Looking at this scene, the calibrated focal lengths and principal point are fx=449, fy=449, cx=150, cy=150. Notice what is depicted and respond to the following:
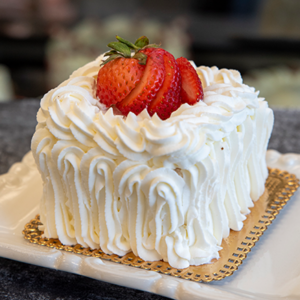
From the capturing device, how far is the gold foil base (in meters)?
1.25

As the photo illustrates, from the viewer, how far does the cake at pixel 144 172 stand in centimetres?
121

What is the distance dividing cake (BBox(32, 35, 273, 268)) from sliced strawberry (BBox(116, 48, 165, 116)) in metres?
0.04

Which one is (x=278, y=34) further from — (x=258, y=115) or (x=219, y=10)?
(x=258, y=115)

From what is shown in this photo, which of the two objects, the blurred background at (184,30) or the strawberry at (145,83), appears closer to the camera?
the strawberry at (145,83)

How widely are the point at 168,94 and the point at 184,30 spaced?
11.2ft

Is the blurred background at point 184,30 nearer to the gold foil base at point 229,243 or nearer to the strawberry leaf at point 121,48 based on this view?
the gold foil base at point 229,243

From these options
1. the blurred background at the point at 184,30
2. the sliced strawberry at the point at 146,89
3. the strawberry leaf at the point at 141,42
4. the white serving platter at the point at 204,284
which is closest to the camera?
the white serving platter at the point at 204,284

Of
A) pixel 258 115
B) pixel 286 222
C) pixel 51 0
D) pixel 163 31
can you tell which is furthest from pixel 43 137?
pixel 51 0

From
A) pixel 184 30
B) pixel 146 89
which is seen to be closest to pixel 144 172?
pixel 146 89

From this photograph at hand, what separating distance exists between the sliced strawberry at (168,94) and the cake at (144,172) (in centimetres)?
4

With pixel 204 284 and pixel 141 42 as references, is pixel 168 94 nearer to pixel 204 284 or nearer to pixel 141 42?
pixel 141 42

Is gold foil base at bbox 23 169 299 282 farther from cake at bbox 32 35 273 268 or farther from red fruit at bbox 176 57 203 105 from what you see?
red fruit at bbox 176 57 203 105

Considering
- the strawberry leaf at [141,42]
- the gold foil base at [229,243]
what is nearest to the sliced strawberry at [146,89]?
the strawberry leaf at [141,42]

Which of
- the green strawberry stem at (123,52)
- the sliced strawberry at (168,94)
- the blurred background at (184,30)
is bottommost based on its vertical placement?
the blurred background at (184,30)
